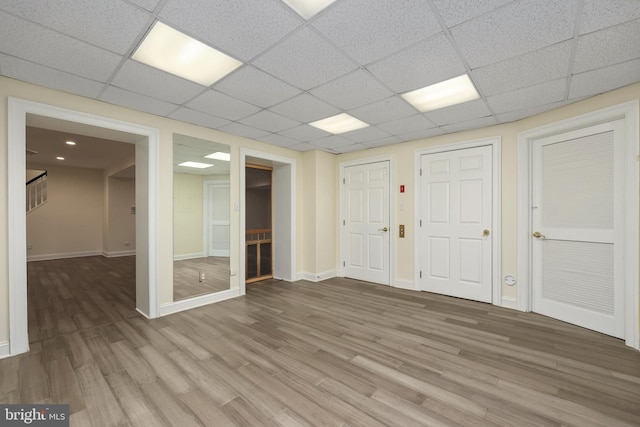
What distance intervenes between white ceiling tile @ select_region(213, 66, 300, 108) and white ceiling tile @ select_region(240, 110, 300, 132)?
0.33m

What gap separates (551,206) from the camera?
332 cm

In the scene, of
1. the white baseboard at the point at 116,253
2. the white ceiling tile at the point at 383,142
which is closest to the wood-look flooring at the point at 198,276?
the white ceiling tile at the point at 383,142

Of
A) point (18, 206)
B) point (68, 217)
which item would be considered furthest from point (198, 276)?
point (68, 217)

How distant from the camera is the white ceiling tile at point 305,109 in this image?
9.59ft

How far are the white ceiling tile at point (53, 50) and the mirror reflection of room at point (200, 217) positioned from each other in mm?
1322

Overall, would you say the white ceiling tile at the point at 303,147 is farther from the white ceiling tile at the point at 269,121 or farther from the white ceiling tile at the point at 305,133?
the white ceiling tile at the point at 269,121

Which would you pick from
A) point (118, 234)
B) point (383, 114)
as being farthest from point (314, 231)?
point (118, 234)

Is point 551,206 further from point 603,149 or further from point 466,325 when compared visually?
point 466,325

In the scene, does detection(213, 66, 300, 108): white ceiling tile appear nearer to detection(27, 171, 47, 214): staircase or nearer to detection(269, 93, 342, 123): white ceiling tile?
detection(269, 93, 342, 123): white ceiling tile

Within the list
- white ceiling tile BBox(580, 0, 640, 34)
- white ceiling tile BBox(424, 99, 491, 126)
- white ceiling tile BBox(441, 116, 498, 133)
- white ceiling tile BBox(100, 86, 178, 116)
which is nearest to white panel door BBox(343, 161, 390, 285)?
white ceiling tile BBox(441, 116, 498, 133)

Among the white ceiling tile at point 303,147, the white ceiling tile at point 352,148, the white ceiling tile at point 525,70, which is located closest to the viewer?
the white ceiling tile at point 525,70

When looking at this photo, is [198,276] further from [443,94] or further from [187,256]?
[443,94]

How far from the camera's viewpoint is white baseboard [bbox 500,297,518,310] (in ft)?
11.8

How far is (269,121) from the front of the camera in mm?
3553
